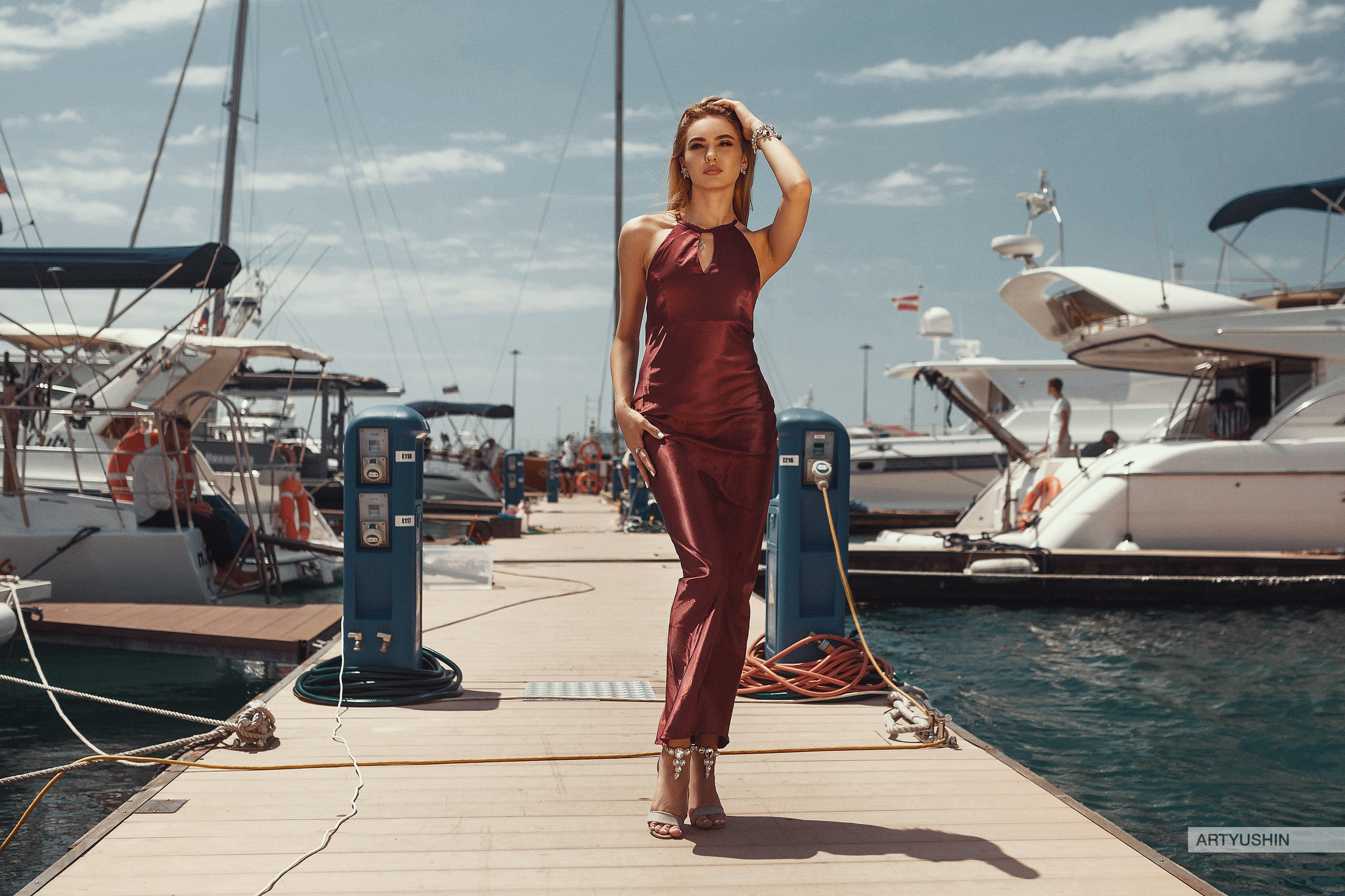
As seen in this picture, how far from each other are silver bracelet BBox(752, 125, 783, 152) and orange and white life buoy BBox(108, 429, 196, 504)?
8.01 meters

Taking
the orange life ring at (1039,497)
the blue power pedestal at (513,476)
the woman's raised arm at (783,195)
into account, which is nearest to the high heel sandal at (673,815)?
the woman's raised arm at (783,195)

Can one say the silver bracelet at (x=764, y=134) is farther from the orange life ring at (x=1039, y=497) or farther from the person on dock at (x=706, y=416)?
the orange life ring at (x=1039, y=497)

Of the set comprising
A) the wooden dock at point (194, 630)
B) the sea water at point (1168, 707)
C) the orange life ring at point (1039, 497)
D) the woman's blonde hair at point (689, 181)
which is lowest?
the sea water at point (1168, 707)

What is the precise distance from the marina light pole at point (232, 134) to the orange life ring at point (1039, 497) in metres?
14.6

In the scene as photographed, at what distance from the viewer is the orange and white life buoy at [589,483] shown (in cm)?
3341

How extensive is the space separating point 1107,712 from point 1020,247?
1061cm

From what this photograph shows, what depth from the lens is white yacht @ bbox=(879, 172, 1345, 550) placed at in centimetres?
1216

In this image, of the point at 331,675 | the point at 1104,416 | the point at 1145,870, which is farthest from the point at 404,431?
the point at 1104,416

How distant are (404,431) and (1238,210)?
46.4 ft

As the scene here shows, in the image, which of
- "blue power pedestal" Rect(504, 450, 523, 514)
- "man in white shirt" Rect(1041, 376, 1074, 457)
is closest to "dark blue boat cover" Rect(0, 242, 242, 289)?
"man in white shirt" Rect(1041, 376, 1074, 457)

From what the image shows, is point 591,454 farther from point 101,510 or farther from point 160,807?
point 160,807

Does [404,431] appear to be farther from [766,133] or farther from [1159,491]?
[1159,491]

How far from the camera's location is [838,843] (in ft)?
8.95

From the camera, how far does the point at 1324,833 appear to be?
440 centimetres
